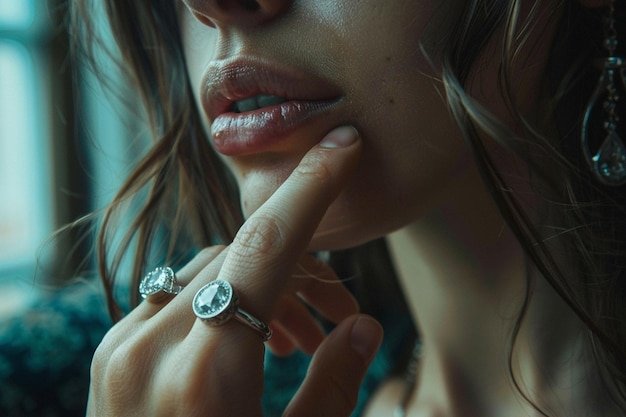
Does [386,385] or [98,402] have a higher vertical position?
[98,402]

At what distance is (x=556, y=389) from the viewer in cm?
82

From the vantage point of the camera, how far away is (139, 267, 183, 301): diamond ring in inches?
28.6

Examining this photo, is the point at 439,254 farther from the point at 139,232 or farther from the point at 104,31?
the point at 104,31

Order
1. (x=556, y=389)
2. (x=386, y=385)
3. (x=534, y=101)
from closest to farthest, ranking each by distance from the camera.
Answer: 1. (x=534, y=101)
2. (x=556, y=389)
3. (x=386, y=385)

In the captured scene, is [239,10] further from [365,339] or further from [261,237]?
[365,339]

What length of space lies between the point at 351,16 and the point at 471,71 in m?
0.13

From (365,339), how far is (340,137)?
24 cm

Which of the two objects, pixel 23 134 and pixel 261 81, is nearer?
pixel 261 81

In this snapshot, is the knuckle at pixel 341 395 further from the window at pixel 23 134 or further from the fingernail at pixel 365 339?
the window at pixel 23 134

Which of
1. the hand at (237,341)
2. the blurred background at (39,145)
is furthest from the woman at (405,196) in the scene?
the blurred background at (39,145)

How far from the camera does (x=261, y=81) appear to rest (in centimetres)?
68

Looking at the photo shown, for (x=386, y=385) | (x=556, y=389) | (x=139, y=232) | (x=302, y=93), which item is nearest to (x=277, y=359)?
(x=386, y=385)

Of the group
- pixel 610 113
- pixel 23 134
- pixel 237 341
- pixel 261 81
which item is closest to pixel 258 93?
pixel 261 81

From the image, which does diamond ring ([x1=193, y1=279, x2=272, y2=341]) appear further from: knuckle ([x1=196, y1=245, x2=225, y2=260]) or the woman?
knuckle ([x1=196, y1=245, x2=225, y2=260])
